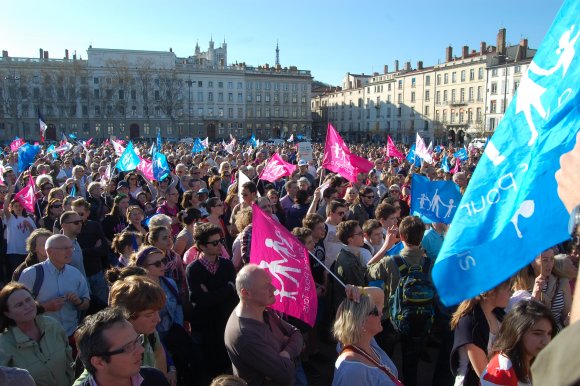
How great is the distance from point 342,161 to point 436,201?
384 cm

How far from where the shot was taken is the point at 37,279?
4363 millimetres

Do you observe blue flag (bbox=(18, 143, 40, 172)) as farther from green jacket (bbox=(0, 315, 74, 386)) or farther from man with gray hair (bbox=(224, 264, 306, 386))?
man with gray hair (bbox=(224, 264, 306, 386))

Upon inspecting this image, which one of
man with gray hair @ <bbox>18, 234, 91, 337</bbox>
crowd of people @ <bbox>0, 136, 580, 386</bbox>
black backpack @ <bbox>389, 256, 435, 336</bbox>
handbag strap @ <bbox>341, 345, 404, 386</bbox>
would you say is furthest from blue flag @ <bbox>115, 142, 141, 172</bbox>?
handbag strap @ <bbox>341, 345, 404, 386</bbox>

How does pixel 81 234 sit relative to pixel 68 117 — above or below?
below

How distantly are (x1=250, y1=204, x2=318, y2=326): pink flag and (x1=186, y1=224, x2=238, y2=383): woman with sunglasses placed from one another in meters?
0.83

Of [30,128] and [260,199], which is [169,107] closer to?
[30,128]

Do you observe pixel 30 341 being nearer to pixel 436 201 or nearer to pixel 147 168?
pixel 436 201

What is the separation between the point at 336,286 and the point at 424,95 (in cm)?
7578

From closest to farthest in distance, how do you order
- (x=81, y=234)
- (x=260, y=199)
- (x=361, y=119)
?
(x=81, y=234) < (x=260, y=199) < (x=361, y=119)

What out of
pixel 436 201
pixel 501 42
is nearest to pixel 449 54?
pixel 501 42

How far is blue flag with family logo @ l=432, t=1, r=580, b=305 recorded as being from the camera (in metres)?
1.95

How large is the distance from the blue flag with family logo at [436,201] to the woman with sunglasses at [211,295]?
312 cm

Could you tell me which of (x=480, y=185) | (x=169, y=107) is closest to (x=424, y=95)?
(x=169, y=107)

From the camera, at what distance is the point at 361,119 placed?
90562 millimetres
